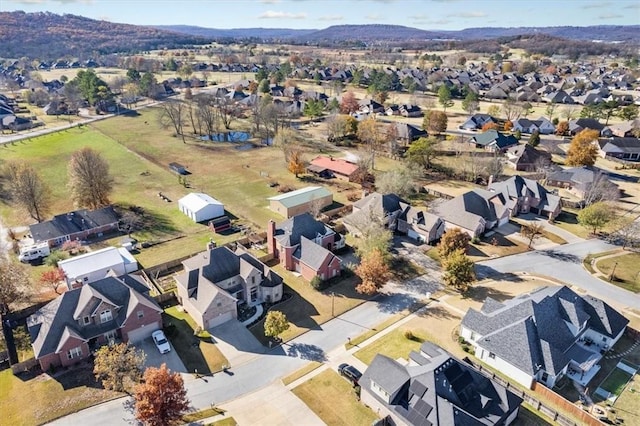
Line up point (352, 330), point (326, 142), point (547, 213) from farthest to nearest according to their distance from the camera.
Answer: point (326, 142), point (547, 213), point (352, 330)

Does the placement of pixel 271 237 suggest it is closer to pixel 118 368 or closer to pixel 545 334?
pixel 118 368

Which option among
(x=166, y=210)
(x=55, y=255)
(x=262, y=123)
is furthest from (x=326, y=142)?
(x=55, y=255)

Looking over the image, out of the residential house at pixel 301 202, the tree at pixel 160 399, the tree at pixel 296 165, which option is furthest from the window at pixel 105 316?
the tree at pixel 296 165

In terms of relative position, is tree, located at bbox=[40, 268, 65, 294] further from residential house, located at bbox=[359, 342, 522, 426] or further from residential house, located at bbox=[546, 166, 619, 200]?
residential house, located at bbox=[546, 166, 619, 200]

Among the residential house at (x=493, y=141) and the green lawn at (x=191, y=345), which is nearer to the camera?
the green lawn at (x=191, y=345)

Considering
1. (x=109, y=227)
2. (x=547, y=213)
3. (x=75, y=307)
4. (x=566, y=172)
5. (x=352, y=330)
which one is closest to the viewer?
(x=75, y=307)

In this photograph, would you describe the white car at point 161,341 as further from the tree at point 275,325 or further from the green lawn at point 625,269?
the green lawn at point 625,269

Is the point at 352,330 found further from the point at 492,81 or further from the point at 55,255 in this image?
the point at 492,81
